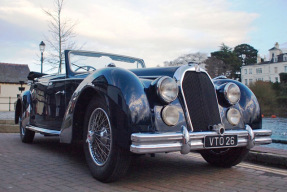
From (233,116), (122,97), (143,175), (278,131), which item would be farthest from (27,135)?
(278,131)

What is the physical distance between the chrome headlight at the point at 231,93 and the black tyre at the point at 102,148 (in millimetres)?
1475

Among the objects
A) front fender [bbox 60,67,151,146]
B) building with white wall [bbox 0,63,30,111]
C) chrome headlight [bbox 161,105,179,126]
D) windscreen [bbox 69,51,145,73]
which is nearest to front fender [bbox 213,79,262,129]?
chrome headlight [bbox 161,105,179,126]

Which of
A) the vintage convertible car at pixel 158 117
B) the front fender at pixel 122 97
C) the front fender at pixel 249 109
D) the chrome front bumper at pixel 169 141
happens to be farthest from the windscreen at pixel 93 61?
the chrome front bumper at pixel 169 141

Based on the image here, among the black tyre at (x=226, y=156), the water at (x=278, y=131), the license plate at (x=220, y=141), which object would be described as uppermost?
the license plate at (x=220, y=141)

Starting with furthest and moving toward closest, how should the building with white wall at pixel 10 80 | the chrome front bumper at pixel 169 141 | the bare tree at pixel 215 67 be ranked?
the bare tree at pixel 215 67, the building with white wall at pixel 10 80, the chrome front bumper at pixel 169 141

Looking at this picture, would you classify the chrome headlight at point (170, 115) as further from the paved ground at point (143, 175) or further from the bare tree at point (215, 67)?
the bare tree at point (215, 67)

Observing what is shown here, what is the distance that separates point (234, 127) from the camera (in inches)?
140

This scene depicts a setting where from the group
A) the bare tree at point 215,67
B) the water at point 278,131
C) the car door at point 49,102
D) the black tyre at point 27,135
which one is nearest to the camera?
the car door at point 49,102

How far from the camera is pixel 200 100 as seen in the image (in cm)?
342

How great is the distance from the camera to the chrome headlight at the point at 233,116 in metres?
3.56

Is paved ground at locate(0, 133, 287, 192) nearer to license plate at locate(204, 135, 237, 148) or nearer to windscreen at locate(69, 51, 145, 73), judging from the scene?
license plate at locate(204, 135, 237, 148)

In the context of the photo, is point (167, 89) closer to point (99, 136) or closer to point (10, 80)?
point (99, 136)

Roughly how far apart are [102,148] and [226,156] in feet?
5.78

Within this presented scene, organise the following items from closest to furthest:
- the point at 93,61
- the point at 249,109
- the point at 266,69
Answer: the point at 249,109 < the point at 93,61 < the point at 266,69
